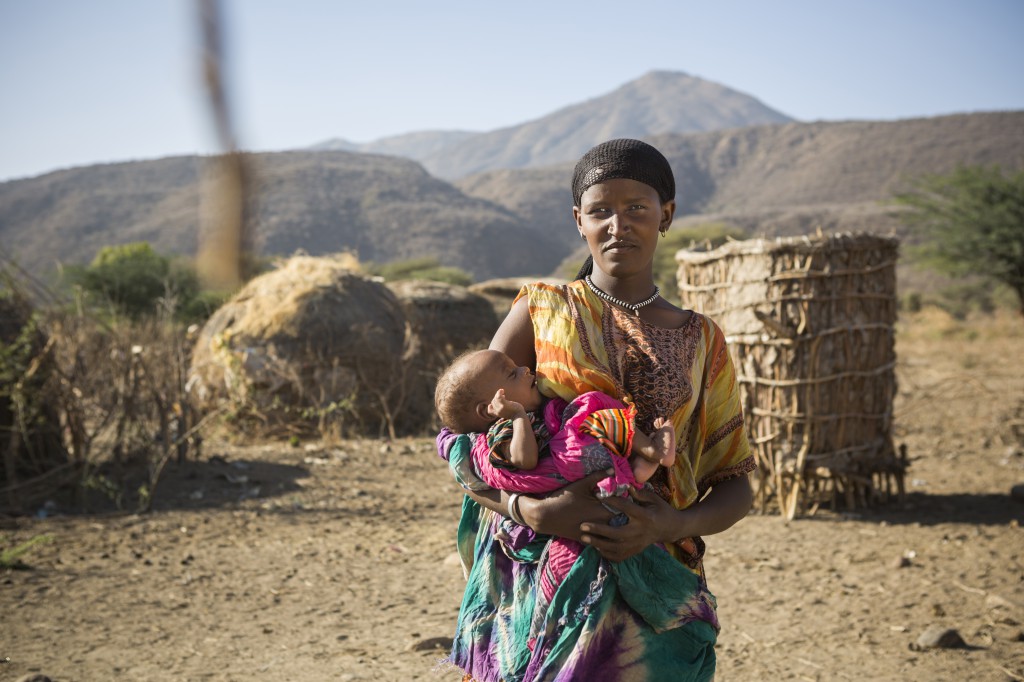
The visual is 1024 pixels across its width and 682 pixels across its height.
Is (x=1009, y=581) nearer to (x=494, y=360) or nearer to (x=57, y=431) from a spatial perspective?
(x=494, y=360)

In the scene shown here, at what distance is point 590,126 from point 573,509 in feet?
505

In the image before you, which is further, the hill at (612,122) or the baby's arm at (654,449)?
the hill at (612,122)

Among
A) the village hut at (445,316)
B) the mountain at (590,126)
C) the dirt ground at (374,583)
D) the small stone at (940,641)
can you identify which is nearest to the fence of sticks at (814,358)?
the dirt ground at (374,583)

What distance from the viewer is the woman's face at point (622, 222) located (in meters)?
1.85

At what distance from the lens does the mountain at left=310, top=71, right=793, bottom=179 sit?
456 ft

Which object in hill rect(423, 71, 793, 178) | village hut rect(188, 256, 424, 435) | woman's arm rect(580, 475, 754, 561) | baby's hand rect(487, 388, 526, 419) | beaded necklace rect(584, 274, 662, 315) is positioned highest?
hill rect(423, 71, 793, 178)

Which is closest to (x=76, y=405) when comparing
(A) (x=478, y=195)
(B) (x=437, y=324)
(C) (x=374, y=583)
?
(C) (x=374, y=583)

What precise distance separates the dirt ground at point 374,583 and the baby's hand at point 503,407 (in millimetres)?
1760

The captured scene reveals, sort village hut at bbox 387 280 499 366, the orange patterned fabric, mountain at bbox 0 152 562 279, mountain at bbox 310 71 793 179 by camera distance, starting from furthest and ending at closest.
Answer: mountain at bbox 310 71 793 179
mountain at bbox 0 152 562 279
village hut at bbox 387 280 499 366
the orange patterned fabric

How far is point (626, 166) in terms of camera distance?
1.85 m

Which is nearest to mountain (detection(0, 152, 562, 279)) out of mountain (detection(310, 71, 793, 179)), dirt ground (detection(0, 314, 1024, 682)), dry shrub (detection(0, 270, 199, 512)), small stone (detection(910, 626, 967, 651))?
dry shrub (detection(0, 270, 199, 512))

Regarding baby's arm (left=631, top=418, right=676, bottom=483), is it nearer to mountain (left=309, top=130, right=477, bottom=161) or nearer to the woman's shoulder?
the woman's shoulder

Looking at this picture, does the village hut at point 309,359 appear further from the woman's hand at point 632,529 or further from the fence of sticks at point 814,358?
the woman's hand at point 632,529

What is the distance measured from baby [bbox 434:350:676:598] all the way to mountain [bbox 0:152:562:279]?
127ft
